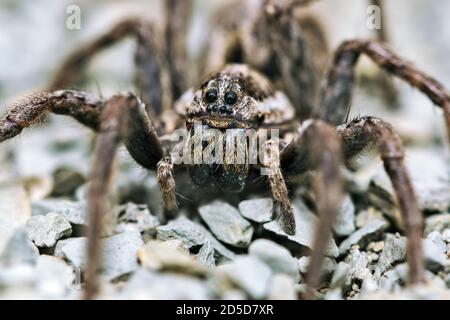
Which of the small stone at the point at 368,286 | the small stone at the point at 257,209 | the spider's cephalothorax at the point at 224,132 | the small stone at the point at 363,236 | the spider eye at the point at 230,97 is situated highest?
the spider eye at the point at 230,97

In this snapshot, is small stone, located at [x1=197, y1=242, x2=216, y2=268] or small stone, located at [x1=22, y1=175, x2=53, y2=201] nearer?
small stone, located at [x1=197, y1=242, x2=216, y2=268]

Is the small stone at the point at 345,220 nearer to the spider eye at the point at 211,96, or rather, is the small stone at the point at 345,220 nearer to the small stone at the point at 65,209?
the spider eye at the point at 211,96

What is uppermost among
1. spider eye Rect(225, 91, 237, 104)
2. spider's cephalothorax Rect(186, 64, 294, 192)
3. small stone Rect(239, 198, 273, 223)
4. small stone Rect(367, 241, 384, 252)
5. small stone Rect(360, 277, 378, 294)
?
spider eye Rect(225, 91, 237, 104)

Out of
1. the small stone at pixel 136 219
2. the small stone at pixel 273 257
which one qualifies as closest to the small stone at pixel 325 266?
the small stone at pixel 273 257

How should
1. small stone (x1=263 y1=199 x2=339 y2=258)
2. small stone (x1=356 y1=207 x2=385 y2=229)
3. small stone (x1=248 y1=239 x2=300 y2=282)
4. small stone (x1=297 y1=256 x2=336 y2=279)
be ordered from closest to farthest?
small stone (x1=248 y1=239 x2=300 y2=282)
small stone (x1=297 y1=256 x2=336 y2=279)
small stone (x1=263 y1=199 x2=339 y2=258)
small stone (x1=356 y1=207 x2=385 y2=229)

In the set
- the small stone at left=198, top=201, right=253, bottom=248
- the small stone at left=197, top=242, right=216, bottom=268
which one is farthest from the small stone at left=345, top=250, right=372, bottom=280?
the small stone at left=197, top=242, right=216, bottom=268

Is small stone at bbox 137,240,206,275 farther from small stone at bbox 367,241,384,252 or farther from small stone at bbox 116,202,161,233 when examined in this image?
small stone at bbox 367,241,384,252
